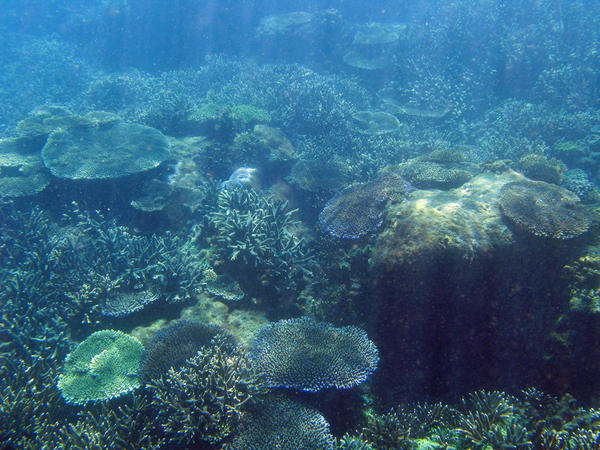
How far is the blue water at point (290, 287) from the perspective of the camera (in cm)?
372

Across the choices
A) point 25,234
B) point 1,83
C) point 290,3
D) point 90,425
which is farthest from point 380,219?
point 1,83

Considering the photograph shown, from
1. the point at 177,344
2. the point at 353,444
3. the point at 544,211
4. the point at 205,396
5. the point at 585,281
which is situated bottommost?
the point at 177,344

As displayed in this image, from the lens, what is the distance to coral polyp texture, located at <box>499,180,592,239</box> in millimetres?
4664

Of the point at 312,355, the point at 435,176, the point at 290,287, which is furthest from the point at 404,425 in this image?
the point at 435,176

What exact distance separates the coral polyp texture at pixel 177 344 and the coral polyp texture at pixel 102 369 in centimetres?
25

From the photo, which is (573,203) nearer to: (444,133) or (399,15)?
(444,133)

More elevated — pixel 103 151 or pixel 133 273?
pixel 103 151

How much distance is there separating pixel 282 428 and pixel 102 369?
2711 millimetres

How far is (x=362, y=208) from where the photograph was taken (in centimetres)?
597

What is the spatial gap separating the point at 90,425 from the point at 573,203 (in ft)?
26.2

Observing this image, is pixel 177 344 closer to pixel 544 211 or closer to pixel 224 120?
pixel 544 211

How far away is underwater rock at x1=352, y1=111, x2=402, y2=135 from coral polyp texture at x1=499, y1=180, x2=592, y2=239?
294 inches

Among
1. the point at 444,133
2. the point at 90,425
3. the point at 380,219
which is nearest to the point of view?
the point at 90,425

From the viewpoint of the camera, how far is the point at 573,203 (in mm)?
5145
